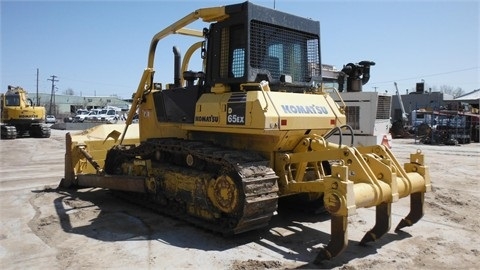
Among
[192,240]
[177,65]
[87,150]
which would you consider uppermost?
[177,65]

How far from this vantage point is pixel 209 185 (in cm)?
577

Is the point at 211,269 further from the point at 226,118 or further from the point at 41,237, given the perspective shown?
the point at 41,237

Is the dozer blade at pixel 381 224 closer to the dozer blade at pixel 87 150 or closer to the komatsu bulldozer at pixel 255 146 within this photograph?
the komatsu bulldozer at pixel 255 146

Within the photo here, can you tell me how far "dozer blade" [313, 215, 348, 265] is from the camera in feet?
15.1

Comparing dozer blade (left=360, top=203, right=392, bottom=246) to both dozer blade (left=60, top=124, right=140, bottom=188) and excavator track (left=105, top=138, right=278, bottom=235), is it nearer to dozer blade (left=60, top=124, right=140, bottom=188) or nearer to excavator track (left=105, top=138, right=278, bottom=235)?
excavator track (left=105, top=138, right=278, bottom=235)

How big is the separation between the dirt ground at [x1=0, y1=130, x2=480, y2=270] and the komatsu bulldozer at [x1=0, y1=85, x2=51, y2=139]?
18634 millimetres

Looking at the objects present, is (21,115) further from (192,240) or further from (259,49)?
(259,49)

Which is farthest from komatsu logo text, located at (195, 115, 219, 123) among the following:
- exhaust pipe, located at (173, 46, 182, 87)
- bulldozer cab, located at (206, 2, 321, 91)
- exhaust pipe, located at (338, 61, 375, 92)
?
exhaust pipe, located at (338, 61, 375, 92)

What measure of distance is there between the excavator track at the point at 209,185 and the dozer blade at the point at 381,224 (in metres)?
1.26

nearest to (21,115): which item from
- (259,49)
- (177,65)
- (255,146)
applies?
(177,65)

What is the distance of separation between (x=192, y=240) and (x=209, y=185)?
2.48 ft

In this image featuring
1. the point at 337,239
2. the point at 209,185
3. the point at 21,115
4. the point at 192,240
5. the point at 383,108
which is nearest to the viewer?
the point at 337,239

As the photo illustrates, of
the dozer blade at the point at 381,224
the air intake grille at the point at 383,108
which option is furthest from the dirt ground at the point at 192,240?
the air intake grille at the point at 383,108

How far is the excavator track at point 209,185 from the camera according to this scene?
16.9 ft
